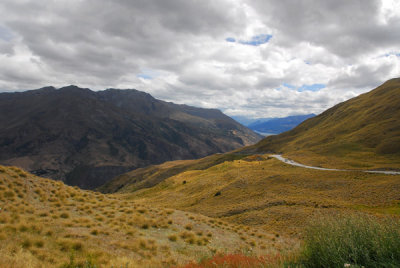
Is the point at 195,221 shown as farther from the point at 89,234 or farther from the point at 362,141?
the point at 362,141

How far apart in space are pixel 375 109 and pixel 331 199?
121178mm

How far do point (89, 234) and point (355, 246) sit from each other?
12.7 metres

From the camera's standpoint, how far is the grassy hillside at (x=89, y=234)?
9172 millimetres

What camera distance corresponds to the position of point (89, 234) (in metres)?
12.7

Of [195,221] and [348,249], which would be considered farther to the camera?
[195,221]

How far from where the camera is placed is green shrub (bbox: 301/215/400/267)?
21.2 ft

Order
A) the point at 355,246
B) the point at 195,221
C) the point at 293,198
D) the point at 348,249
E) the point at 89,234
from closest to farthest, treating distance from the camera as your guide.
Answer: the point at 348,249 → the point at 355,246 → the point at 89,234 → the point at 195,221 → the point at 293,198

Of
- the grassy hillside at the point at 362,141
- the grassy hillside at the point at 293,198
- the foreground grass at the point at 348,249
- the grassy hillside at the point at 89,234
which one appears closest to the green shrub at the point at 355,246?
the foreground grass at the point at 348,249

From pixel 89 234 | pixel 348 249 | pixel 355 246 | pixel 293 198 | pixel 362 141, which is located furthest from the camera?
pixel 362 141

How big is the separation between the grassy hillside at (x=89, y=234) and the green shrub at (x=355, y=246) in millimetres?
5907

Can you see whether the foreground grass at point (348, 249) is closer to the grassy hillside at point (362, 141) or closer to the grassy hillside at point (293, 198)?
the grassy hillside at point (293, 198)

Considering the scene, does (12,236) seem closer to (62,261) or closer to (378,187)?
(62,261)

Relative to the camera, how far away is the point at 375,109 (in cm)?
12606

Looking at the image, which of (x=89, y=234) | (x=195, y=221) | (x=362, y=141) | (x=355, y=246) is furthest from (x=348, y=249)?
(x=362, y=141)
